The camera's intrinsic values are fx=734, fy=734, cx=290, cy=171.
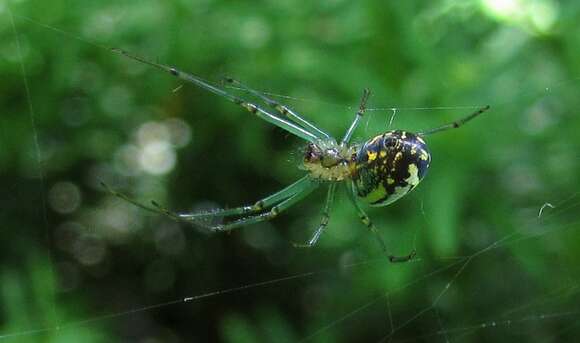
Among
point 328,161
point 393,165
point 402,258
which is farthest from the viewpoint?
point 328,161

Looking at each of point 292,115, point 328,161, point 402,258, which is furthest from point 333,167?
point 402,258

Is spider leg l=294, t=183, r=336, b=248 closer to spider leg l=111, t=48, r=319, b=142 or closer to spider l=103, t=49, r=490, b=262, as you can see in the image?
spider l=103, t=49, r=490, b=262

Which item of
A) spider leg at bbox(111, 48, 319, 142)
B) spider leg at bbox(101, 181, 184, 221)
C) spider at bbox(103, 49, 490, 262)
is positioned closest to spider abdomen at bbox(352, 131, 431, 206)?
spider at bbox(103, 49, 490, 262)

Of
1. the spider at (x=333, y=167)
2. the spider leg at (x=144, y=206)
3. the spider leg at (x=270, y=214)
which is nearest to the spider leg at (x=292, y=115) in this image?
the spider at (x=333, y=167)

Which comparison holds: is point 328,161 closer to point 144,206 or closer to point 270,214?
point 270,214

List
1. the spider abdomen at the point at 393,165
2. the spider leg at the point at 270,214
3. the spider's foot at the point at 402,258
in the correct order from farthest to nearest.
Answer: the spider leg at the point at 270,214 → the spider's foot at the point at 402,258 → the spider abdomen at the point at 393,165

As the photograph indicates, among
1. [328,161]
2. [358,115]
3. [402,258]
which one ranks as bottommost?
[402,258]

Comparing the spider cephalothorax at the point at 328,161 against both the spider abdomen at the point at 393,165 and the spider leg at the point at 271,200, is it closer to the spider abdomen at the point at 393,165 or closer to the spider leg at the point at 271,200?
the spider leg at the point at 271,200
